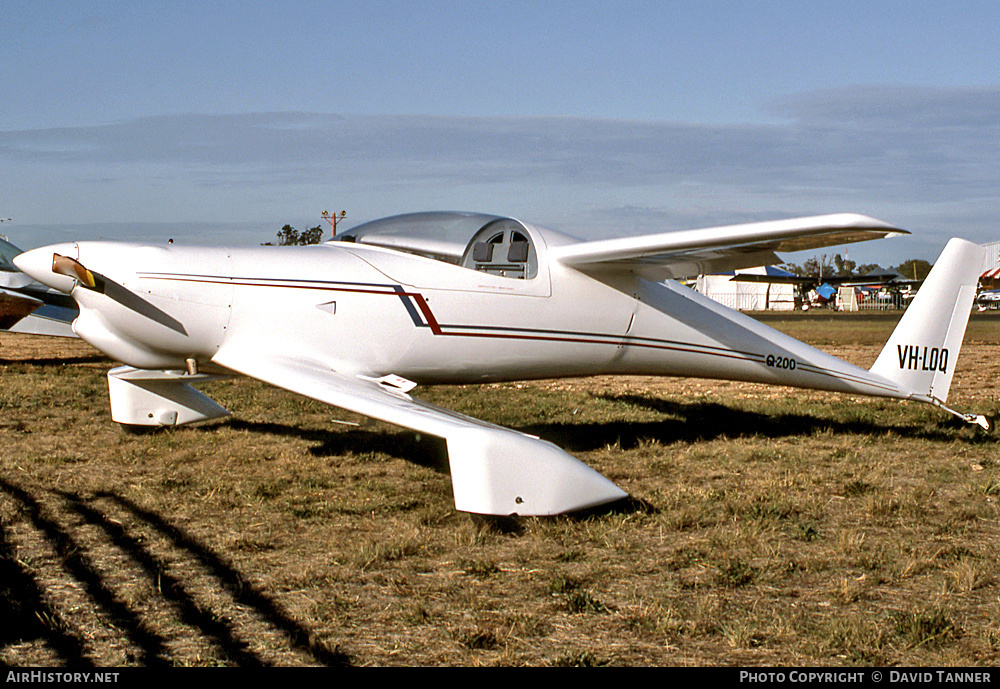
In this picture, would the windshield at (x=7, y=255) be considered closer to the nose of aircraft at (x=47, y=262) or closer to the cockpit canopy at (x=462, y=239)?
the nose of aircraft at (x=47, y=262)

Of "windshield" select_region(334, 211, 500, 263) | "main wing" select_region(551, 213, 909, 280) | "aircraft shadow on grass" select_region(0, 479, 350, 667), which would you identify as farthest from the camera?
"windshield" select_region(334, 211, 500, 263)

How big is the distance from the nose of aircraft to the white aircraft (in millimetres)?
13

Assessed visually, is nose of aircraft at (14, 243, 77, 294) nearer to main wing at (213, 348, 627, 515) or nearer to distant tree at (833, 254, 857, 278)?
main wing at (213, 348, 627, 515)

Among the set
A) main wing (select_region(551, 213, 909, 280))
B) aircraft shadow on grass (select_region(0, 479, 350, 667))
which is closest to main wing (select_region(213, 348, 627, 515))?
aircraft shadow on grass (select_region(0, 479, 350, 667))

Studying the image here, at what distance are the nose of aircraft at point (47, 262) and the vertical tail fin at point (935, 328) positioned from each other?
6748 mm

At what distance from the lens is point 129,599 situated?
3531mm

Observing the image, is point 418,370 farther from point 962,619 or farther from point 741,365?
point 962,619

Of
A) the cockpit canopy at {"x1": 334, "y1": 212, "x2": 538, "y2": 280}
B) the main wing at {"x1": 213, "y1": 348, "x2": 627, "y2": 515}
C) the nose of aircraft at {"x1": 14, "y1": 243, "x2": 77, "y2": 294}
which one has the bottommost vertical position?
the main wing at {"x1": 213, "y1": 348, "x2": 627, "y2": 515}

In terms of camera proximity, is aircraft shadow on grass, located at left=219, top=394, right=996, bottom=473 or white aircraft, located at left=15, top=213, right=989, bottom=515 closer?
white aircraft, located at left=15, top=213, right=989, bottom=515

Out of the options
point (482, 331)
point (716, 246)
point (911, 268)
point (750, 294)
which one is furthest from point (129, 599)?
point (911, 268)

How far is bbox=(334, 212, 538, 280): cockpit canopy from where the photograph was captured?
640cm

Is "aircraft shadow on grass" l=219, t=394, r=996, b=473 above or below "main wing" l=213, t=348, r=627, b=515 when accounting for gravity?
below

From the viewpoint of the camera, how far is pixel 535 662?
9.95 ft

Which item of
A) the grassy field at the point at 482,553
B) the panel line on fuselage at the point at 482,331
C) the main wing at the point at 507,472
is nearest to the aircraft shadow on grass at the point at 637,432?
the grassy field at the point at 482,553
